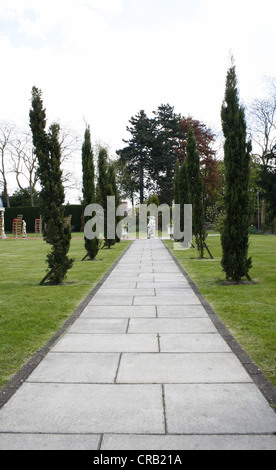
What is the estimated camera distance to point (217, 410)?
2.48 meters

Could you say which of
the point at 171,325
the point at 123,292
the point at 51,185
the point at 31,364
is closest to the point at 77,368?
the point at 31,364

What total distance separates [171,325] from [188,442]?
2514 mm

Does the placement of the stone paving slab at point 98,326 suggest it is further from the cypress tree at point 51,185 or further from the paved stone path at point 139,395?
the cypress tree at point 51,185

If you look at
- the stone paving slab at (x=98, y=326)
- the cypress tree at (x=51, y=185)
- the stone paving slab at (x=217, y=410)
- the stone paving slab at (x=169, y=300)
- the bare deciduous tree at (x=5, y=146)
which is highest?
the bare deciduous tree at (x=5, y=146)

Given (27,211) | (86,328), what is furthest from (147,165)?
(86,328)

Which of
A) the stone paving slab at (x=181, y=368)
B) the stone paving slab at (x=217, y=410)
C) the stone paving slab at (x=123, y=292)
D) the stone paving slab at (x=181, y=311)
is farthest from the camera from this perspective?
the stone paving slab at (x=123, y=292)

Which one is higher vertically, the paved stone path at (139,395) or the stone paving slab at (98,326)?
the paved stone path at (139,395)

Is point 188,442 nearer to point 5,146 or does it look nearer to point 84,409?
point 84,409

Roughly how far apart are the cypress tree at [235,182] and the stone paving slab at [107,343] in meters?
3.97

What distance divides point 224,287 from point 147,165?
3282 centimetres

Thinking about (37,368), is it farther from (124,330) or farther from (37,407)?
(124,330)

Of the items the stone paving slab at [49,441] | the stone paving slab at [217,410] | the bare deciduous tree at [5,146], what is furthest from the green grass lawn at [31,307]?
the bare deciduous tree at [5,146]

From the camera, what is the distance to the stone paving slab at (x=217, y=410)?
2.25 metres
